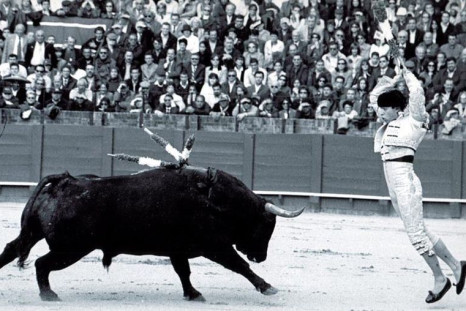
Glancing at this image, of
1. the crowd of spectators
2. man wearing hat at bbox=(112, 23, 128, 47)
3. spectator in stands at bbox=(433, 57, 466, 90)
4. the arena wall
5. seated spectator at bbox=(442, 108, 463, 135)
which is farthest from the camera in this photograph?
man wearing hat at bbox=(112, 23, 128, 47)

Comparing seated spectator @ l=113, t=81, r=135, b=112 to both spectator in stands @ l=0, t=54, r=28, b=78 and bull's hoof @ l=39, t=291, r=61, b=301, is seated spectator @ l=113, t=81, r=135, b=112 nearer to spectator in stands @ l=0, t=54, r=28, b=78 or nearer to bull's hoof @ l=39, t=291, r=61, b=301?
spectator in stands @ l=0, t=54, r=28, b=78

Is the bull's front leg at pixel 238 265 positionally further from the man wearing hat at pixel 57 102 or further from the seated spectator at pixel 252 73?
the man wearing hat at pixel 57 102

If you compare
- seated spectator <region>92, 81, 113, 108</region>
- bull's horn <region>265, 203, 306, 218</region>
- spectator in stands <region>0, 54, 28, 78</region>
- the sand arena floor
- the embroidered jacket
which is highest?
spectator in stands <region>0, 54, 28, 78</region>

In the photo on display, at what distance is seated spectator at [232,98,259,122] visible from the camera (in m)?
14.8

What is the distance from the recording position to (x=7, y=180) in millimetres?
15570

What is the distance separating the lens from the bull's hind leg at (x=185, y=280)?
7184mm

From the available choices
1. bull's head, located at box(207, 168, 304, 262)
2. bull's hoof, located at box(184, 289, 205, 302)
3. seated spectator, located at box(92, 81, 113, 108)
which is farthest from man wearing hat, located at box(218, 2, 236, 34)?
bull's hoof, located at box(184, 289, 205, 302)

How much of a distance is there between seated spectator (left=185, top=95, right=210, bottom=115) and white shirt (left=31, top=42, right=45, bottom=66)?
217 centimetres

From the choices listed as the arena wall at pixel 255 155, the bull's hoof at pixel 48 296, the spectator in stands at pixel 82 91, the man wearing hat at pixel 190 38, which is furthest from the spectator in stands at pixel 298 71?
the bull's hoof at pixel 48 296

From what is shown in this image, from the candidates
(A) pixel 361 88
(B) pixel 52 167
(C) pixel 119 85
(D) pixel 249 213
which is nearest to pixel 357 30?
(A) pixel 361 88

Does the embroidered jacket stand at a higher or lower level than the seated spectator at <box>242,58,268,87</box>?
lower

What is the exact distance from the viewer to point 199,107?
14953 millimetres

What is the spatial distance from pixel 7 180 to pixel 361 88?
4.97m

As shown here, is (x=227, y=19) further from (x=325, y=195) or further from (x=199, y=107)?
(x=325, y=195)
